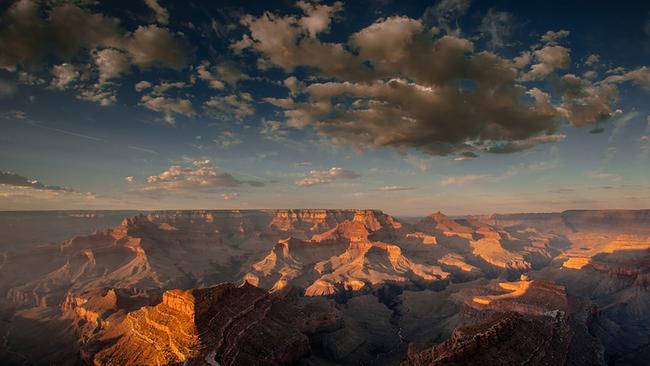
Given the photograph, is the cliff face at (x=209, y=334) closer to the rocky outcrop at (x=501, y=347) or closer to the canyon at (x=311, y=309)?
the canyon at (x=311, y=309)

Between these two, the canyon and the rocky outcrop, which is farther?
the canyon

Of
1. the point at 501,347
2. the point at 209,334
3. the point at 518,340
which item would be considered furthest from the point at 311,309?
the point at 501,347

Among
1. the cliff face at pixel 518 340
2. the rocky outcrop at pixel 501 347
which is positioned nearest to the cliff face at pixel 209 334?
the cliff face at pixel 518 340

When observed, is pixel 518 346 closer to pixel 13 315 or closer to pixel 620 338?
pixel 620 338

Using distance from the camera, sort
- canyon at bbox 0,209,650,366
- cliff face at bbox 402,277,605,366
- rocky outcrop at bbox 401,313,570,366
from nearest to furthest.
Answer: rocky outcrop at bbox 401,313,570,366 → cliff face at bbox 402,277,605,366 → canyon at bbox 0,209,650,366

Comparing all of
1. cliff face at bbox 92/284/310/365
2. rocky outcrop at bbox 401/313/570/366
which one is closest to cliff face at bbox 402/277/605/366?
rocky outcrop at bbox 401/313/570/366

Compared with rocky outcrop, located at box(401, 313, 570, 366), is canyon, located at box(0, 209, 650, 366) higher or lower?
lower

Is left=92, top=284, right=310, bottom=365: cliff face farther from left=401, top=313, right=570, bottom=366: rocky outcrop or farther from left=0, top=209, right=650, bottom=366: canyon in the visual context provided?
left=401, top=313, right=570, bottom=366: rocky outcrop

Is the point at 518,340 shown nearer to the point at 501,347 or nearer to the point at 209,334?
the point at 501,347

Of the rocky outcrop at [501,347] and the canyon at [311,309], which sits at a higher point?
the rocky outcrop at [501,347]

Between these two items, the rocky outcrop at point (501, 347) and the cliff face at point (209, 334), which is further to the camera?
the cliff face at point (209, 334)
